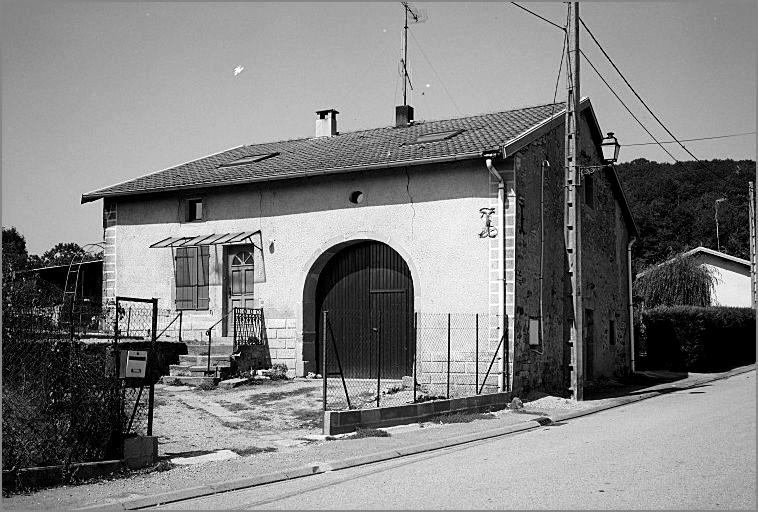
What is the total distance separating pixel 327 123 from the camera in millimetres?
24547

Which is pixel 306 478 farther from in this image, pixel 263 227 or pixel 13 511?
pixel 263 227

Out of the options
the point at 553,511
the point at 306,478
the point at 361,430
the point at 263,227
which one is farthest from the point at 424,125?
the point at 553,511

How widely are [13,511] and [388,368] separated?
11.8m

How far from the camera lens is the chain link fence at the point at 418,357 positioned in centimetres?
1600

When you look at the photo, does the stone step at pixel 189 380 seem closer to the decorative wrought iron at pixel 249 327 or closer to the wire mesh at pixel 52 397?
the decorative wrought iron at pixel 249 327

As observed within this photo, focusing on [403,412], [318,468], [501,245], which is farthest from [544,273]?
[318,468]

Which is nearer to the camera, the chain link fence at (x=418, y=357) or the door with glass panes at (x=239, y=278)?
the chain link fence at (x=418, y=357)

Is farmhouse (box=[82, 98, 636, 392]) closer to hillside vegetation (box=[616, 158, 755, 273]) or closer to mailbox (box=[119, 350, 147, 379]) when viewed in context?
mailbox (box=[119, 350, 147, 379])

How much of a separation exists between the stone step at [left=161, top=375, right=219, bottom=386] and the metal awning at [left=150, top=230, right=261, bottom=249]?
3.66m

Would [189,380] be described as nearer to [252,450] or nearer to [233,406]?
[233,406]

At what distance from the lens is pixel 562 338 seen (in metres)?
19.6

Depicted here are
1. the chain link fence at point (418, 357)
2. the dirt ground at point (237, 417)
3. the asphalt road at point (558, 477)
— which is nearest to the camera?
the asphalt road at point (558, 477)

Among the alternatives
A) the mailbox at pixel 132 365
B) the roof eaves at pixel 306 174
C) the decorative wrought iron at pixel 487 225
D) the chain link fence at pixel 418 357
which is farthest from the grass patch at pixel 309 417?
the roof eaves at pixel 306 174

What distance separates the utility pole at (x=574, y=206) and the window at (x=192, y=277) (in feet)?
31.0
